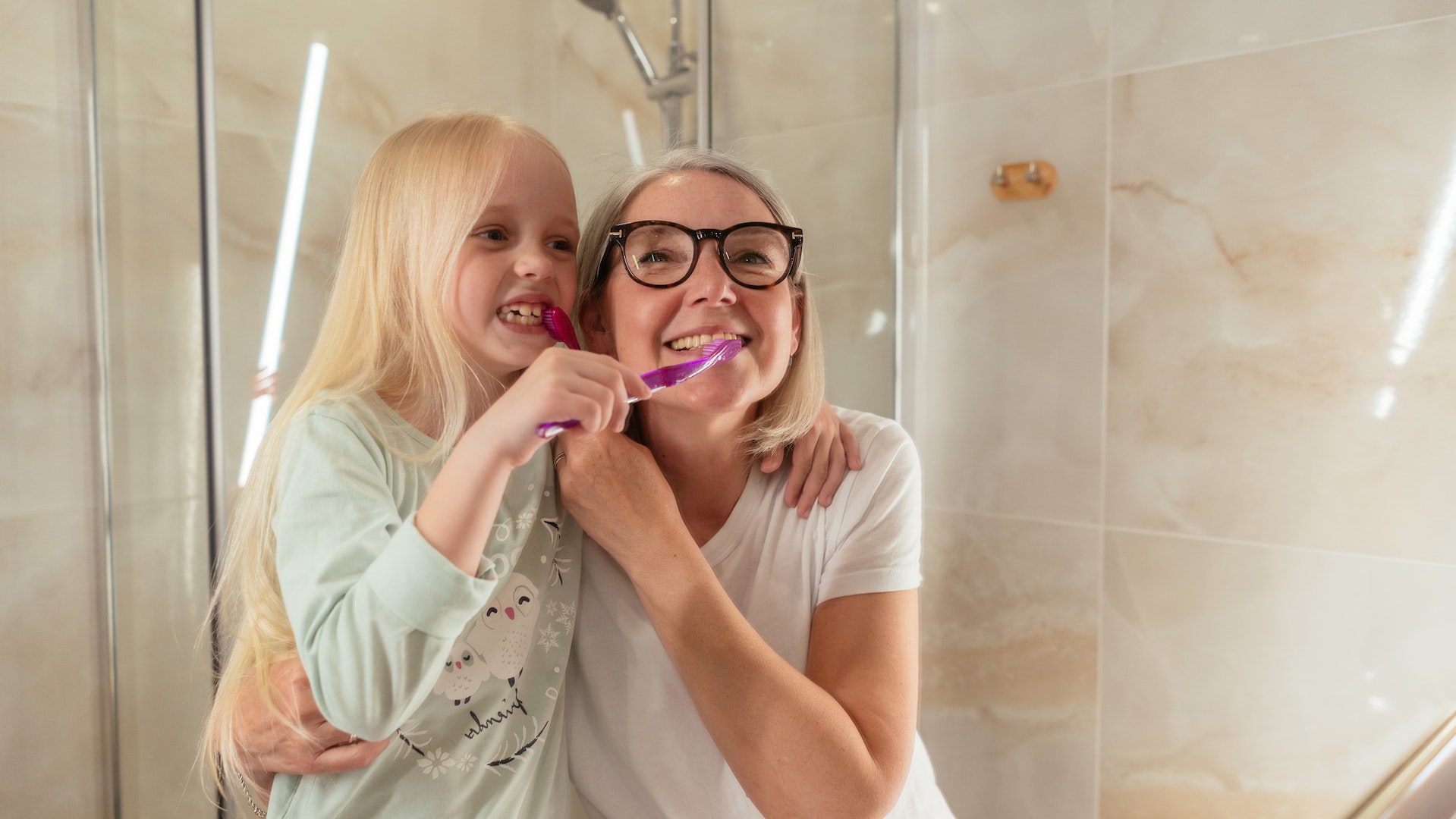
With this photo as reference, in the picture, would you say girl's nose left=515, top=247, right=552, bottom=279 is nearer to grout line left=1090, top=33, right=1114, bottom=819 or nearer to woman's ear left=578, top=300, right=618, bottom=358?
woman's ear left=578, top=300, right=618, bottom=358

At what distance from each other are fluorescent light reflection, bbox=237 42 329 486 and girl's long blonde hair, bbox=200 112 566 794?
5.2 inches

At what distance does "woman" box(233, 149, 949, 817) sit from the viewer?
71cm

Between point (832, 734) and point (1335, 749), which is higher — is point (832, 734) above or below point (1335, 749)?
above

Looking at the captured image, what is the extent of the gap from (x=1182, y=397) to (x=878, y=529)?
1.92 ft

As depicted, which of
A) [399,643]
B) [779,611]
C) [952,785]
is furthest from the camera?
[952,785]

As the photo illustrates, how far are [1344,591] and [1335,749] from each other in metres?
Answer: 0.19

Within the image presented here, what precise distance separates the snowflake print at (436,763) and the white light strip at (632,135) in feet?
2.28

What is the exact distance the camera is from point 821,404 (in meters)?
0.91

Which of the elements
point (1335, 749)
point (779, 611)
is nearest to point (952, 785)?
point (1335, 749)

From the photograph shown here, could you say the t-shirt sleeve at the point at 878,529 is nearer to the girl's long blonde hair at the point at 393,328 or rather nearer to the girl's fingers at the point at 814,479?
the girl's fingers at the point at 814,479

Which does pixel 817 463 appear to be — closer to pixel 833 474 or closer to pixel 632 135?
pixel 833 474

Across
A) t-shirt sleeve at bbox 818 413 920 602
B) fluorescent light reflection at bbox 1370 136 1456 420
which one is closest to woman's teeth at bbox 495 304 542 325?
t-shirt sleeve at bbox 818 413 920 602

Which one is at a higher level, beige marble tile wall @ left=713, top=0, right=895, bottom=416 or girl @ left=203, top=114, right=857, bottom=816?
beige marble tile wall @ left=713, top=0, right=895, bottom=416

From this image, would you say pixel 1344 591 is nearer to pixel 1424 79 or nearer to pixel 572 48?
pixel 1424 79
